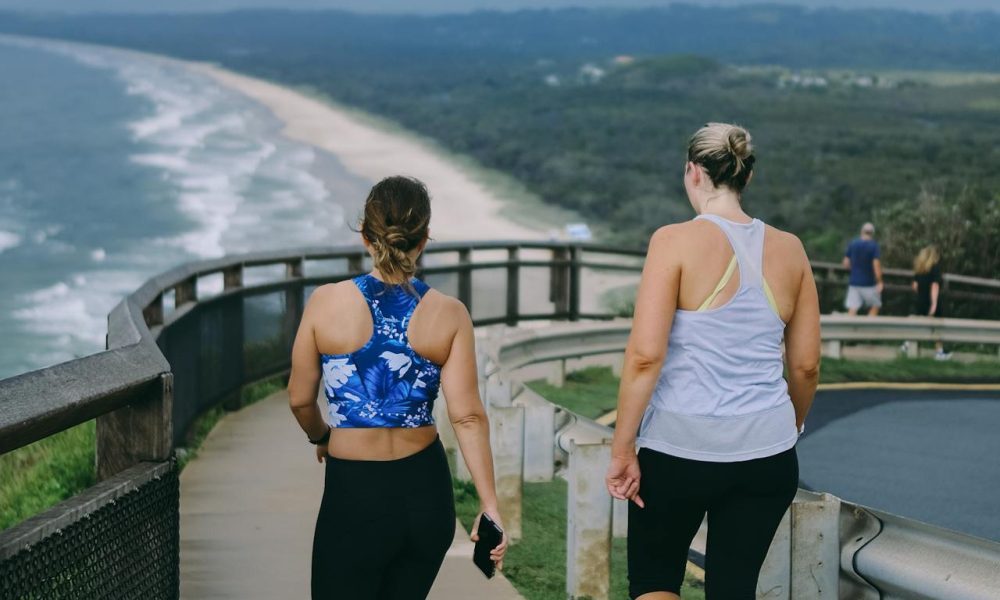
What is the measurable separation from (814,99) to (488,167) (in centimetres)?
6056

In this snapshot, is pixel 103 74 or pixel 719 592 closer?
pixel 719 592

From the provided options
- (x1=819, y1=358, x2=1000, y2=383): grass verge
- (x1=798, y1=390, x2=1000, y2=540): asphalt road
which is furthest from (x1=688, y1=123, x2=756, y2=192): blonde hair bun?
(x1=819, y1=358, x2=1000, y2=383): grass verge

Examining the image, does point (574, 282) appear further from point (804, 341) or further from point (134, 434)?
point (134, 434)

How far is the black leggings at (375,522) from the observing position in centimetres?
430

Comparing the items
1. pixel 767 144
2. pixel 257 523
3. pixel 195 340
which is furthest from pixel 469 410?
pixel 767 144

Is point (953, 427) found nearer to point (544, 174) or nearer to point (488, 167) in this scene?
point (544, 174)

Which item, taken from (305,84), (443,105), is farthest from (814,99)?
(305,84)

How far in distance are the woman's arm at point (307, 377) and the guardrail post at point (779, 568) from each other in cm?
154

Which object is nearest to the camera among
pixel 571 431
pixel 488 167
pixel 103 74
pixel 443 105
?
pixel 571 431

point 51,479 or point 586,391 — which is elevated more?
point 51,479

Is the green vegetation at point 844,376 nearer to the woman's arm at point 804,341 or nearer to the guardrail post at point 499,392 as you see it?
the guardrail post at point 499,392

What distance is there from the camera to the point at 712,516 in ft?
15.2

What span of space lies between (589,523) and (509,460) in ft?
4.69

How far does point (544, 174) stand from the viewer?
330 feet
